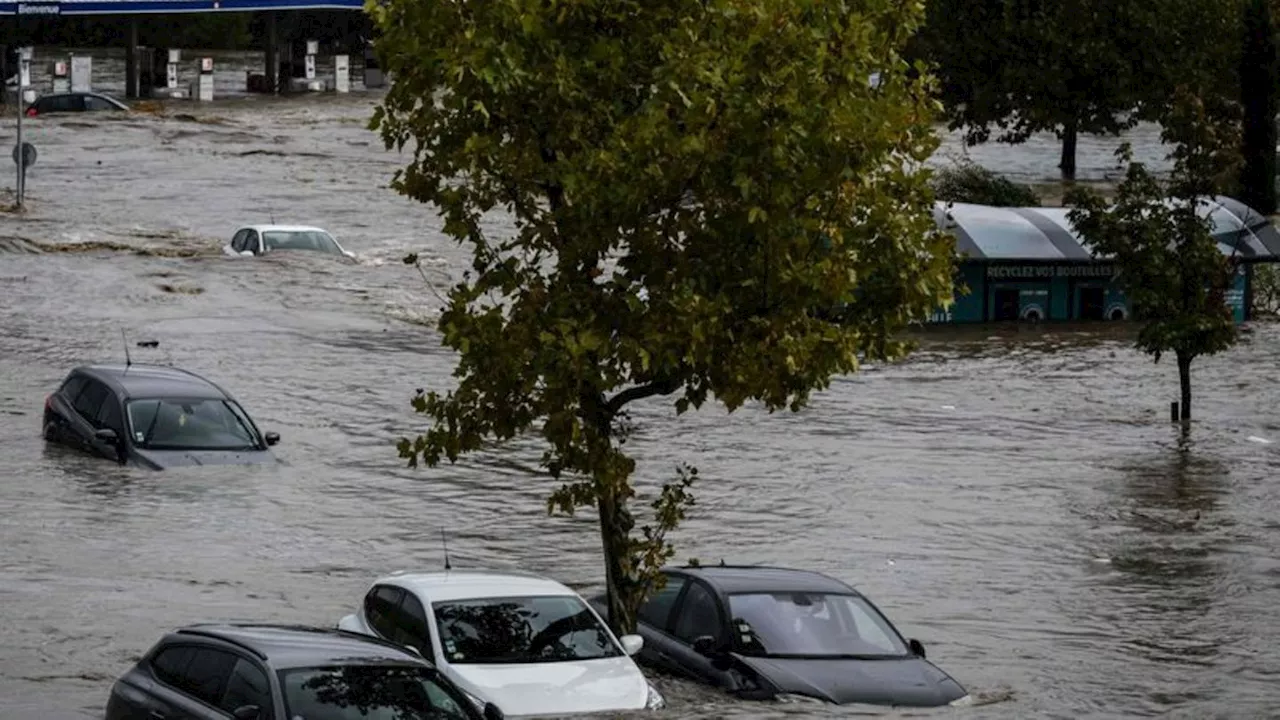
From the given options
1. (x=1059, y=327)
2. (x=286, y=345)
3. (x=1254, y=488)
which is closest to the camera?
(x=1254, y=488)

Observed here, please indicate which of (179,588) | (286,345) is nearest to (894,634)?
(179,588)

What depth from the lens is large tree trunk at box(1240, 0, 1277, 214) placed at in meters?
61.4

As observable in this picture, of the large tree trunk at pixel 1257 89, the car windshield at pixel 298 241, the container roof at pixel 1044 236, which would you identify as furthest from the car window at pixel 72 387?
the large tree trunk at pixel 1257 89

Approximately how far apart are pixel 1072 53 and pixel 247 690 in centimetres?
5518

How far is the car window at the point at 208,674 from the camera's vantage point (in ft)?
43.5

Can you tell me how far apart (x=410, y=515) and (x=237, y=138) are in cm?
4131

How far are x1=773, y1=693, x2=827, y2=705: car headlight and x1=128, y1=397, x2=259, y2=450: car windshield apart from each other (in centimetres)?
1269

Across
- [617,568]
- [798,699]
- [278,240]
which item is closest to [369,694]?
[798,699]

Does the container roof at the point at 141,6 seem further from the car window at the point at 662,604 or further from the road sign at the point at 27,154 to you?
the car window at the point at 662,604

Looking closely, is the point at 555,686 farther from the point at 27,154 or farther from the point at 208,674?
the point at 27,154

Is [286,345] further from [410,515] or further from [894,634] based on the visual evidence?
[894,634]

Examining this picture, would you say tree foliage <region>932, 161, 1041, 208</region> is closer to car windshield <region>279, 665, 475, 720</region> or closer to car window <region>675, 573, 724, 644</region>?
car window <region>675, 573, 724, 644</region>

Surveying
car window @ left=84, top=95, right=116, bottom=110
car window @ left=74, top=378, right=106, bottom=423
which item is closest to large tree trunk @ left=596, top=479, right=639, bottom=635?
car window @ left=74, top=378, right=106, bottom=423

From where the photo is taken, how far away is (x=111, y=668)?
19.0m
